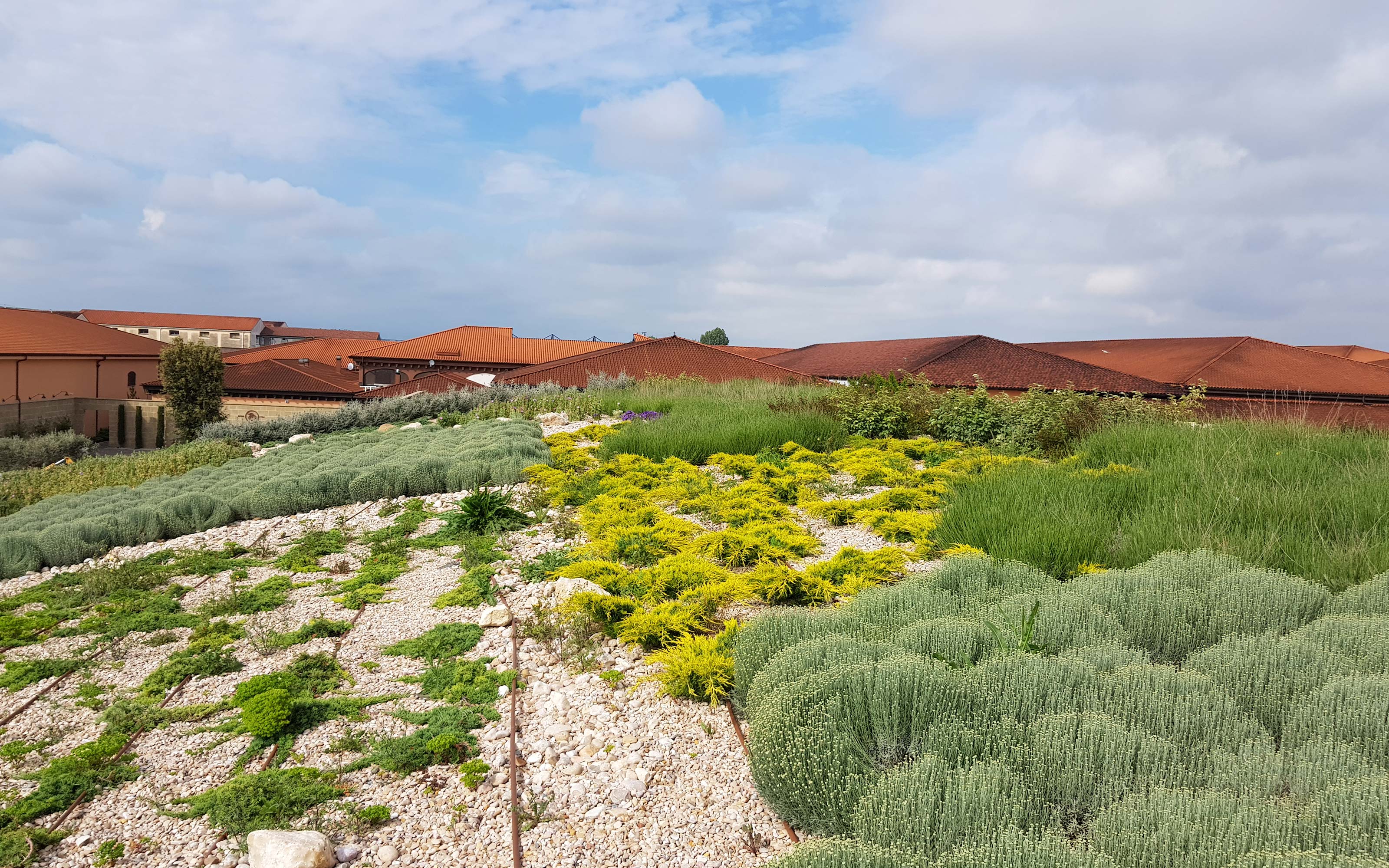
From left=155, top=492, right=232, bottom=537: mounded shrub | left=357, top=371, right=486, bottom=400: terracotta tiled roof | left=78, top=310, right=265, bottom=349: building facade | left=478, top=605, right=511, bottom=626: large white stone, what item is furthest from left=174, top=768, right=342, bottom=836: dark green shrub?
left=78, top=310, right=265, bottom=349: building facade

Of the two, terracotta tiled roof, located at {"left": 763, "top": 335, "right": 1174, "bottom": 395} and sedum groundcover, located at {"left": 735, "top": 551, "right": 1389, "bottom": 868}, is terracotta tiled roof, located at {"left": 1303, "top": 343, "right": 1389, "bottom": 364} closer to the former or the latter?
terracotta tiled roof, located at {"left": 763, "top": 335, "right": 1174, "bottom": 395}

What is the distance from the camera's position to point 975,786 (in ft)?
7.55

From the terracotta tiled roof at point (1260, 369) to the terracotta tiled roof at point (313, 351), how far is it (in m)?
36.7

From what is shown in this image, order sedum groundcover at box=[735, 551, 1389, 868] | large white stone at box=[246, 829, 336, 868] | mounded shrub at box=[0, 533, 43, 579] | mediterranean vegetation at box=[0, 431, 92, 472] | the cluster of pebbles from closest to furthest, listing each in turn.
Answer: sedum groundcover at box=[735, 551, 1389, 868], large white stone at box=[246, 829, 336, 868], the cluster of pebbles, mounded shrub at box=[0, 533, 43, 579], mediterranean vegetation at box=[0, 431, 92, 472]

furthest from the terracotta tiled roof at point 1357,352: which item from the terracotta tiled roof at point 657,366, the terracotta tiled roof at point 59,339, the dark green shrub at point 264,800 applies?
the terracotta tiled roof at point 59,339

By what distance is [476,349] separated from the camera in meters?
32.2

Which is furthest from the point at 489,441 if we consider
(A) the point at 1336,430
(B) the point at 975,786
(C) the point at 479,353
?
(C) the point at 479,353

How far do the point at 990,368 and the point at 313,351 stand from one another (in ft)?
133

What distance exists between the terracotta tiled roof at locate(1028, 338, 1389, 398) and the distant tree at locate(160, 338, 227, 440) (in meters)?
26.1

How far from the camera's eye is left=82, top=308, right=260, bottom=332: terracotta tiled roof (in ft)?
198

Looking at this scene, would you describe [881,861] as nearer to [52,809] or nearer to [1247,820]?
[1247,820]

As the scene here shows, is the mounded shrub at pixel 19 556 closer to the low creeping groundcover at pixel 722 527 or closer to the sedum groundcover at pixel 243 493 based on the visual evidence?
the sedum groundcover at pixel 243 493

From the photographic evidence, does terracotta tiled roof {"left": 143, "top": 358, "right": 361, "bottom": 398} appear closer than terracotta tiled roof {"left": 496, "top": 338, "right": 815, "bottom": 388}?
No

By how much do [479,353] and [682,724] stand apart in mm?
29992
